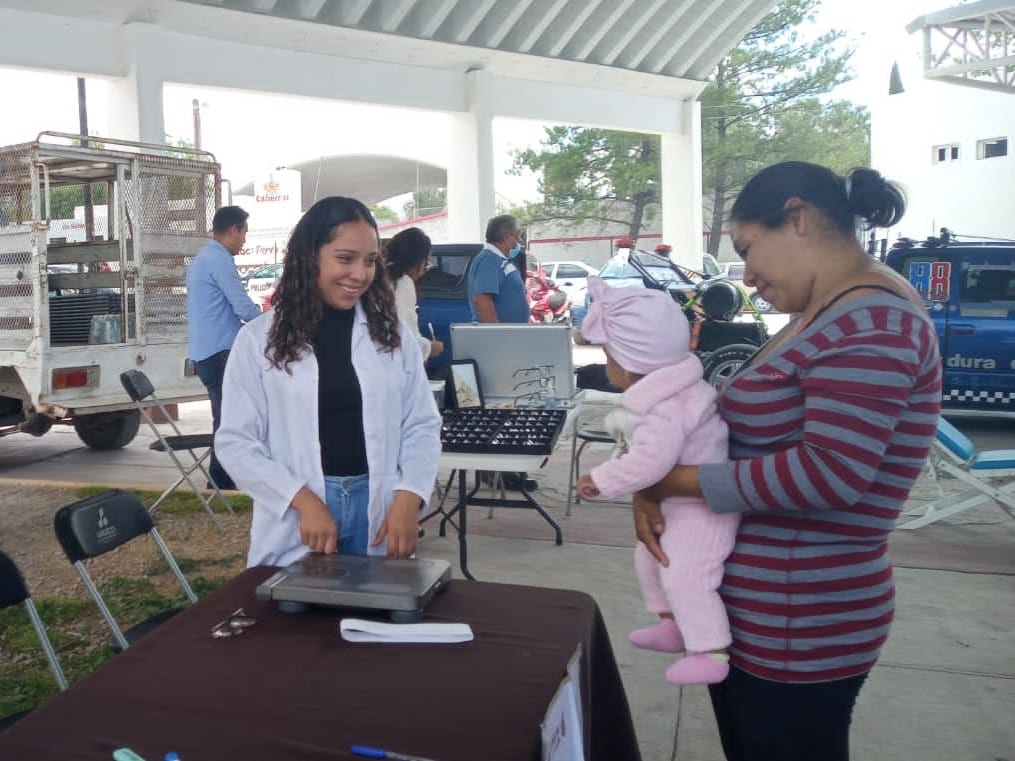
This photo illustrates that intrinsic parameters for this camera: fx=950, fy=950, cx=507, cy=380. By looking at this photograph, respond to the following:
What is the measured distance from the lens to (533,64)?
14.2 meters

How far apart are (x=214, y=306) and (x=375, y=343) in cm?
393

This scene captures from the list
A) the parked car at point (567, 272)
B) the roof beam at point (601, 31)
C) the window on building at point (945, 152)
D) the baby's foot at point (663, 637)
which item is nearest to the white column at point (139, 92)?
the roof beam at point (601, 31)

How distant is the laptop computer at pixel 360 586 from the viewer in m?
1.79

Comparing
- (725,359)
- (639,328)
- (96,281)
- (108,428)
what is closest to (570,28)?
(725,359)

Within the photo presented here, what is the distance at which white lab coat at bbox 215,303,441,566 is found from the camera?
2.32 meters

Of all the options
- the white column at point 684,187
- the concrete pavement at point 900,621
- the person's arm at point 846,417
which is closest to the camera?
the person's arm at point 846,417

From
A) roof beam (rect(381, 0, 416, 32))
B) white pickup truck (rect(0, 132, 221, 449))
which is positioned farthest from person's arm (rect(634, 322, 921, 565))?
roof beam (rect(381, 0, 416, 32))

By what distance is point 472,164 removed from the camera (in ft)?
44.8

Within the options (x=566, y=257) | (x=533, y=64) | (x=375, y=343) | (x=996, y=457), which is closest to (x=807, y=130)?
(x=566, y=257)

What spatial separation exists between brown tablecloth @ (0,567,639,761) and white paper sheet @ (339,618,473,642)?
16mm

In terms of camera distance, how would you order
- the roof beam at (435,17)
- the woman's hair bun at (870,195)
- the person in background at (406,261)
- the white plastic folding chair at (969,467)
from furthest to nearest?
the roof beam at (435,17) < the person in background at (406,261) < the white plastic folding chair at (969,467) < the woman's hair bun at (870,195)

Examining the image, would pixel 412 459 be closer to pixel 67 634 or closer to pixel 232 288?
pixel 67 634

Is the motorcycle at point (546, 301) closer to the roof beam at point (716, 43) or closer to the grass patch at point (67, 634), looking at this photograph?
the roof beam at point (716, 43)

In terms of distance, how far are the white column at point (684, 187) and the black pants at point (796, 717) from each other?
16188 mm
